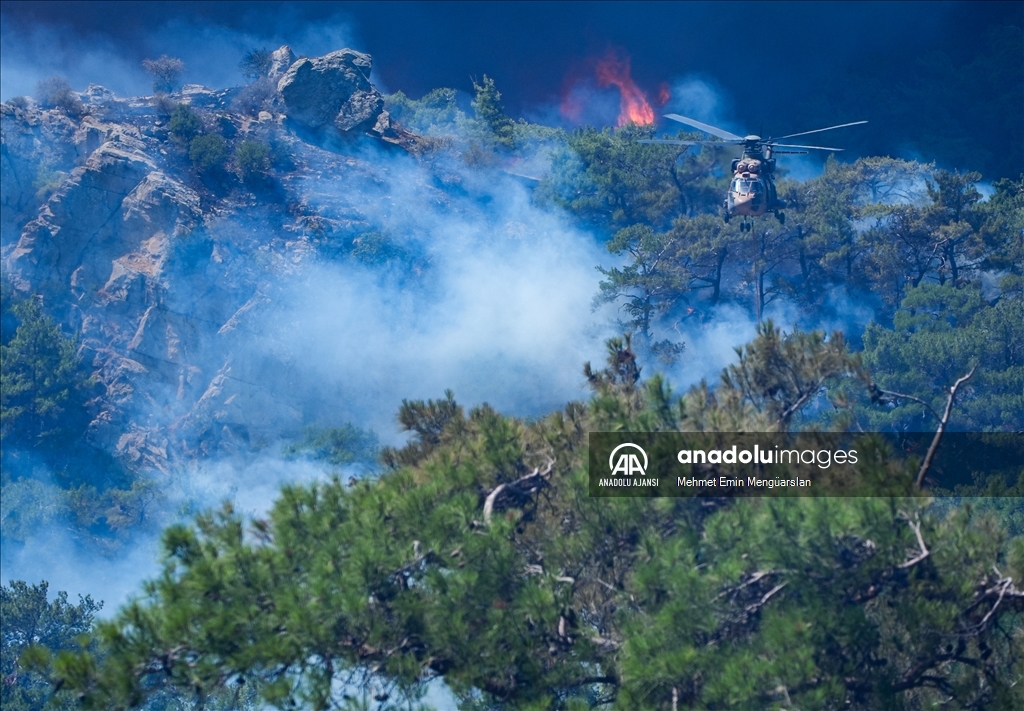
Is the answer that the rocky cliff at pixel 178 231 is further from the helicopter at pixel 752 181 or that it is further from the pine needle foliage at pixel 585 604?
the pine needle foliage at pixel 585 604

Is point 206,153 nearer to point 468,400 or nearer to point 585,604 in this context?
point 468,400

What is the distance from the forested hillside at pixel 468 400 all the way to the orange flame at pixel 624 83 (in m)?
8.66

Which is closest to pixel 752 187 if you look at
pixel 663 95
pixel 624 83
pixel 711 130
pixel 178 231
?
pixel 711 130

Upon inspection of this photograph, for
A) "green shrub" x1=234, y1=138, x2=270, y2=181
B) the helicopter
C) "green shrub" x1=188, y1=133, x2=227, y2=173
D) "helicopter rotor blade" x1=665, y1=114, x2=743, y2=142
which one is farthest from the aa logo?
"green shrub" x1=234, y1=138, x2=270, y2=181

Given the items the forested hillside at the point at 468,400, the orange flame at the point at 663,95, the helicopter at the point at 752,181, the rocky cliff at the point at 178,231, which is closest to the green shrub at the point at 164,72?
the forested hillside at the point at 468,400

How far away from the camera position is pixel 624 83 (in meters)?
71.3

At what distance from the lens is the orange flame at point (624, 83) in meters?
70.5

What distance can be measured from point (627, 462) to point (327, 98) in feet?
161

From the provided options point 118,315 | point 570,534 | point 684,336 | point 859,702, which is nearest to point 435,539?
point 570,534

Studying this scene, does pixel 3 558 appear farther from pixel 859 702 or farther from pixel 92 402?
pixel 859 702

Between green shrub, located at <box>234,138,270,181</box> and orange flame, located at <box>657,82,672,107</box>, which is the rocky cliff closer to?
green shrub, located at <box>234,138,270,181</box>

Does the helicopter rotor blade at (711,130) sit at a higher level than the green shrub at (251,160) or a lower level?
lower

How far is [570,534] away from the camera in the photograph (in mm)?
14352

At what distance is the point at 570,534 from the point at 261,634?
3644mm
